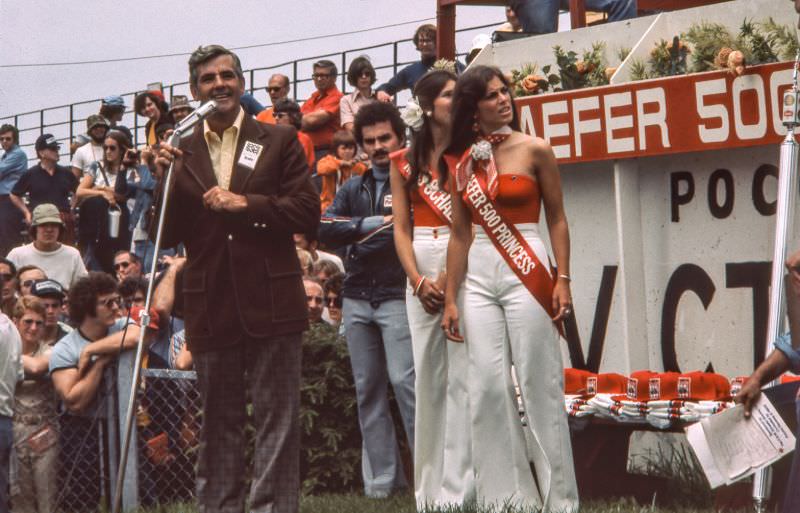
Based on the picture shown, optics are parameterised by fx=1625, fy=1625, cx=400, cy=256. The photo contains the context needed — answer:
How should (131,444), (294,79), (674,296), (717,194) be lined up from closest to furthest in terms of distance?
1. (131,444)
2. (717,194)
3. (674,296)
4. (294,79)

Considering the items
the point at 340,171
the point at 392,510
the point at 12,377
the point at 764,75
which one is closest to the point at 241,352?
the point at 392,510

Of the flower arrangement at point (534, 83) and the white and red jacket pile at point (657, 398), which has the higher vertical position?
the flower arrangement at point (534, 83)

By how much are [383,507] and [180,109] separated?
23.6ft

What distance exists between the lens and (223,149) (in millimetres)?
7367

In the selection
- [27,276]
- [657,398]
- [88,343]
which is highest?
[27,276]

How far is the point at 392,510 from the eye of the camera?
820 cm

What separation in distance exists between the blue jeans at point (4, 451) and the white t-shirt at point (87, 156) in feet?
26.5

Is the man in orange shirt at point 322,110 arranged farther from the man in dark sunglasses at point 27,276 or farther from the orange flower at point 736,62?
the orange flower at point 736,62

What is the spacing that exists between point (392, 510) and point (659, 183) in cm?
277

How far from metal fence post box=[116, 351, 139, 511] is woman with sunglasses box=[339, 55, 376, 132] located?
20.1 feet

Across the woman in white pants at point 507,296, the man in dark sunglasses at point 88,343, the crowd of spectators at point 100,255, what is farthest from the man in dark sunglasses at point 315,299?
the woman in white pants at point 507,296

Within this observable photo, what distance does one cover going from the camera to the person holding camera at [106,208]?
51.1ft

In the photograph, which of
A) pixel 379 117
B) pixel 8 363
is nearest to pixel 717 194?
pixel 379 117

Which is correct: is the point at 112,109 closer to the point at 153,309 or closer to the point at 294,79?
the point at 294,79
